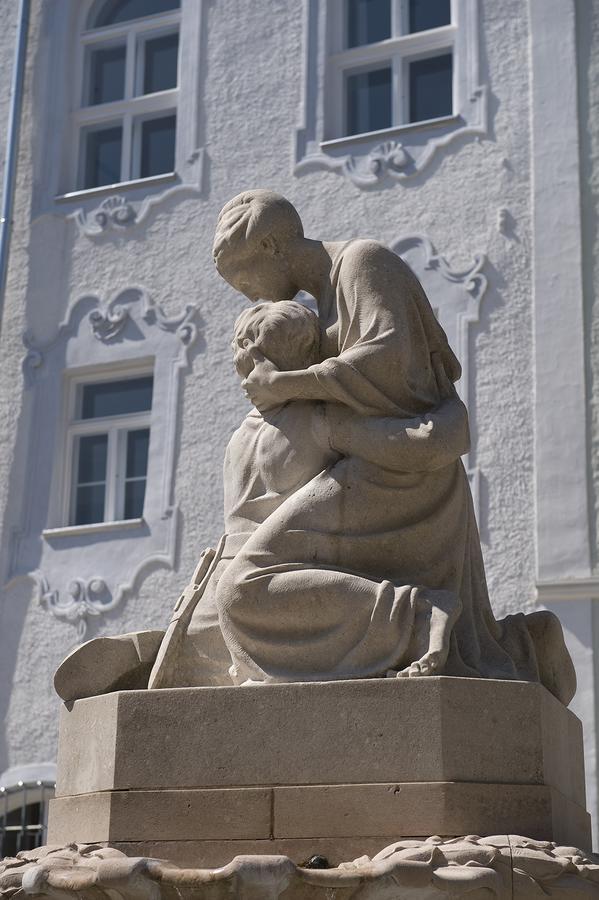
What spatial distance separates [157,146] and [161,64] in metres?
0.85

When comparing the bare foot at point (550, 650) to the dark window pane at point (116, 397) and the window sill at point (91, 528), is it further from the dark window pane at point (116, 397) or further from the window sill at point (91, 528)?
the dark window pane at point (116, 397)

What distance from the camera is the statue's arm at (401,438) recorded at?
4973 mm

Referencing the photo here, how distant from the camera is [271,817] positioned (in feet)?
14.9

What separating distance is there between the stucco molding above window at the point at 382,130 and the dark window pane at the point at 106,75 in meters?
2.06

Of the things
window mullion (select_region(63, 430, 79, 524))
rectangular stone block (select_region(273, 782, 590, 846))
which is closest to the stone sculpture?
rectangular stone block (select_region(273, 782, 590, 846))

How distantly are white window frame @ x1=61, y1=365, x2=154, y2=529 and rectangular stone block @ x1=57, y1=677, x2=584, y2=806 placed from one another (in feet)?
25.9

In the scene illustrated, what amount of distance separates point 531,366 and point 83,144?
5126mm

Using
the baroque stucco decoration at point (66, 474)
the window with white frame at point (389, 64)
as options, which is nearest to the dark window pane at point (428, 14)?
the window with white frame at point (389, 64)

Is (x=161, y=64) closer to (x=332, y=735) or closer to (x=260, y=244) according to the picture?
(x=260, y=244)

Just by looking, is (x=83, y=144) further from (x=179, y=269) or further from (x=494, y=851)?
(x=494, y=851)

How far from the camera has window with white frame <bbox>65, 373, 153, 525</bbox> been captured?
41.8ft

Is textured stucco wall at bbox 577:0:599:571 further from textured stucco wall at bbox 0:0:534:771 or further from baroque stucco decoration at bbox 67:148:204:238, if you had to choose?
baroque stucco decoration at bbox 67:148:204:238

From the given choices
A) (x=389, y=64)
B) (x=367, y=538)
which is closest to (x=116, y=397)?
(x=389, y=64)

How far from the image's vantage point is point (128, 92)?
563 inches
